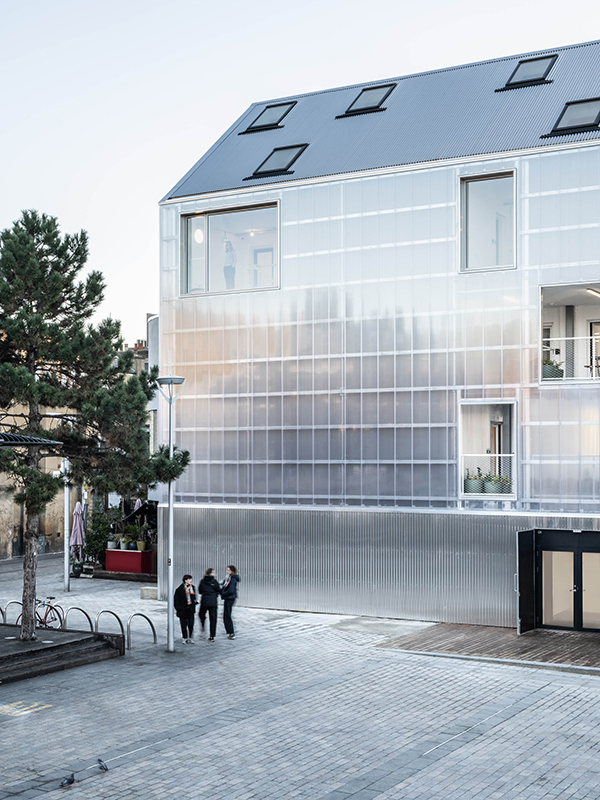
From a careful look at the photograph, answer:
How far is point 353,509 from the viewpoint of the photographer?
23.0 metres

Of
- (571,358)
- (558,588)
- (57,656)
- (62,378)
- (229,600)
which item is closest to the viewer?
(57,656)

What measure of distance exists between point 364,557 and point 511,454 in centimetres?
459

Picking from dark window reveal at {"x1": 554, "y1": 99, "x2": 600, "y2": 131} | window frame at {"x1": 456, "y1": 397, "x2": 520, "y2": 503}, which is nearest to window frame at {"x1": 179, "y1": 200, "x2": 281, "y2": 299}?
window frame at {"x1": 456, "y1": 397, "x2": 520, "y2": 503}

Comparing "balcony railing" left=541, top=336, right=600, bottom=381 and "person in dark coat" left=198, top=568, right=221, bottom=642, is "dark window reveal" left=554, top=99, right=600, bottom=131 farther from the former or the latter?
"person in dark coat" left=198, top=568, right=221, bottom=642

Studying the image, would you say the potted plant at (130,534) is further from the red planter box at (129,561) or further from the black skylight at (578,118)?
the black skylight at (578,118)

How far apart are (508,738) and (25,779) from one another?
20.9 feet

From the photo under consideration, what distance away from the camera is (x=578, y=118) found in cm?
2175

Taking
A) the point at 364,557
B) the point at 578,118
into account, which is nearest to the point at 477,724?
the point at 364,557

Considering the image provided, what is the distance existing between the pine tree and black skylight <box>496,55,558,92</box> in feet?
41.9

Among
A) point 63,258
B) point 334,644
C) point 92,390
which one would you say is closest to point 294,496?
point 334,644

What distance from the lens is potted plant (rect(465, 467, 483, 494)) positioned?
21.8m

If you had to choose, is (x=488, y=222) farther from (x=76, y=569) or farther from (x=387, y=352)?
(x=76, y=569)

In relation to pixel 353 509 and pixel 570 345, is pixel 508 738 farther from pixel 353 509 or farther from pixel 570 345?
pixel 570 345

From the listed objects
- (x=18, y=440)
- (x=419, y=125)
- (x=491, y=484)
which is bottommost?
(x=491, y=484)
